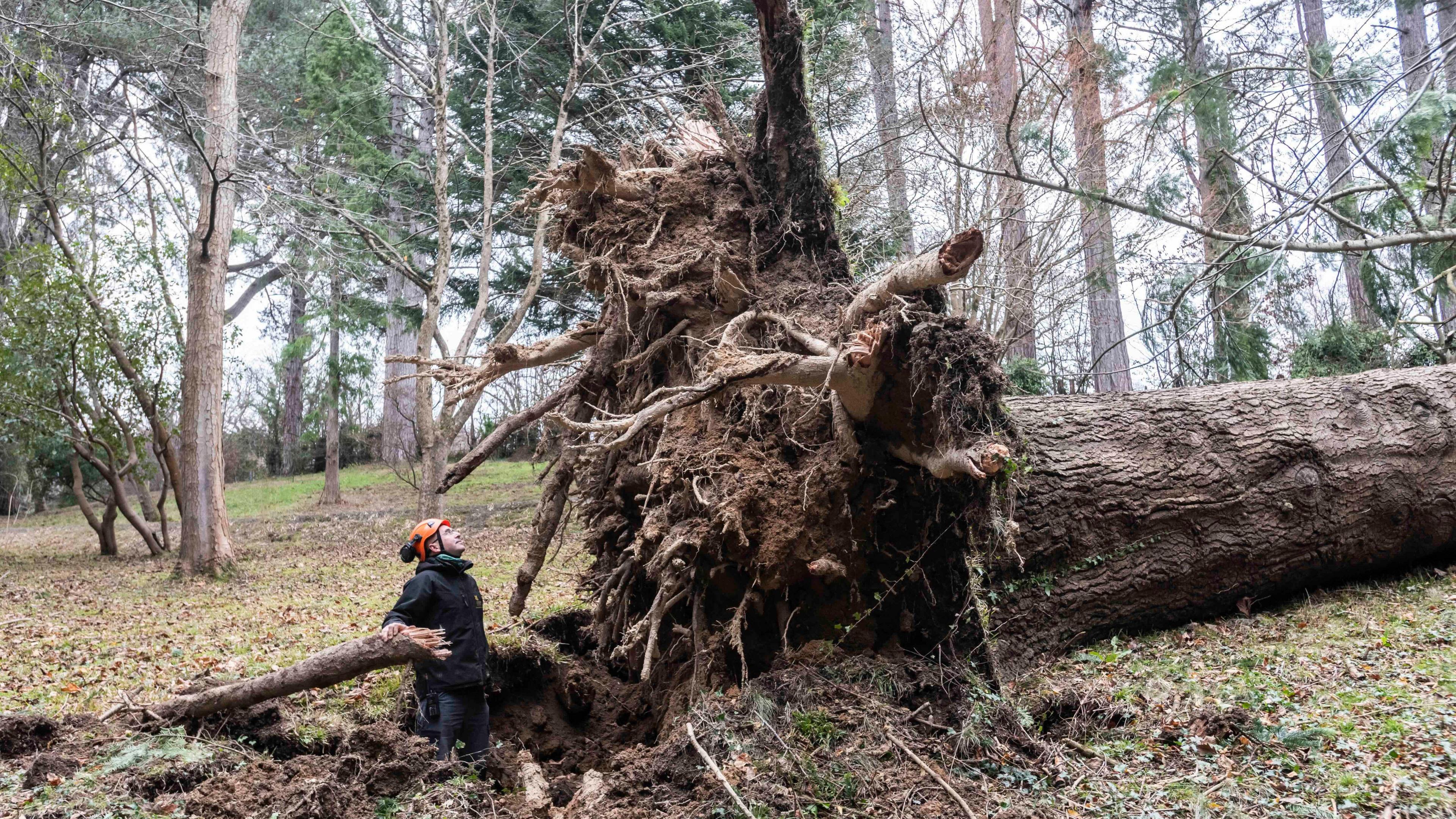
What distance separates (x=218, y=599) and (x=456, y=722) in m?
6.10

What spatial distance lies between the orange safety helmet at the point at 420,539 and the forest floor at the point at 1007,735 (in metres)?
0.85

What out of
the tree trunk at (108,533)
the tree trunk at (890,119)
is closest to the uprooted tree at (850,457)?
the tree trunk at (890,119)

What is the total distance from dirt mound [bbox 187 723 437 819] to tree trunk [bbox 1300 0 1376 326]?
6826mm

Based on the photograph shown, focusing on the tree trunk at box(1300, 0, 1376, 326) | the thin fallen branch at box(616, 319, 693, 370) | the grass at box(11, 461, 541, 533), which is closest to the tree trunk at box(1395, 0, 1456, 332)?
the tree trunk at box(1300, 0, 1376, 326)

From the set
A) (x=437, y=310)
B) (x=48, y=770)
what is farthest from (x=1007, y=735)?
(x=437, y=310)

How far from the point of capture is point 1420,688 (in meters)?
4.06

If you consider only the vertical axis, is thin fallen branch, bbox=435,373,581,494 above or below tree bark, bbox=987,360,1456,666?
above

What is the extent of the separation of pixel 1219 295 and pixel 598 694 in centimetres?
655

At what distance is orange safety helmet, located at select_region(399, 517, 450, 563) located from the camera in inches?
195

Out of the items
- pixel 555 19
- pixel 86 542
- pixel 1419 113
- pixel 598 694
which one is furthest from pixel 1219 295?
pixel 86 542

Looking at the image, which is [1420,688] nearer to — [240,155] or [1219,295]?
[1219,295]

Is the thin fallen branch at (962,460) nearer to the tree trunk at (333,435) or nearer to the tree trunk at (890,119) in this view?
the tree trunk at (890,119)

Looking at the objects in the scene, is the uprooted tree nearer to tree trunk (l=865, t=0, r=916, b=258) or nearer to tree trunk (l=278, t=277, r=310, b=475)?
tree trunk (l=865, t=0, r=916, b=258)

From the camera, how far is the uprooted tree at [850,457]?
4172 millimetres
